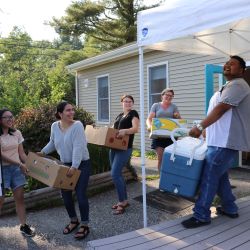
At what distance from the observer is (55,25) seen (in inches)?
1008

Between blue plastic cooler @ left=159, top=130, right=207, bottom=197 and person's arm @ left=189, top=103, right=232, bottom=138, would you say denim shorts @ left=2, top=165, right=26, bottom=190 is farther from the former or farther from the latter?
person's arm @ left=189, top=103, right=232, bottom=138

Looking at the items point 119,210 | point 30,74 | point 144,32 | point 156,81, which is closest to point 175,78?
point 156,81

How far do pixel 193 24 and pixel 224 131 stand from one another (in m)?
1.11

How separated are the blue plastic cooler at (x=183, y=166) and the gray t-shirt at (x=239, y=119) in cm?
40

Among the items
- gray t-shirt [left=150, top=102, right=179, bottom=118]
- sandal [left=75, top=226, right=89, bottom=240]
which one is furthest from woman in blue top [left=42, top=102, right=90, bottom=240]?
gray t-shirt [left=150, top=102, right=179, bottom=118]

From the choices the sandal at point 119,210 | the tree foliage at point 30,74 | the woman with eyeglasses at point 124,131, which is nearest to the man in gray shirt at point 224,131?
the woman with eyeglasses at point 124,131

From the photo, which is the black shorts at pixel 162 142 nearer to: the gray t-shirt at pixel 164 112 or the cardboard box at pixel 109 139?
the gray t-shirt at pixel 164 112

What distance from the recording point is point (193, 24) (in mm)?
3791

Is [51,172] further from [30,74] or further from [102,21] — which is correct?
[30,74]

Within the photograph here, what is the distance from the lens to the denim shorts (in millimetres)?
4648

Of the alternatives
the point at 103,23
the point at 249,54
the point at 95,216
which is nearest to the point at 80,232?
the point at 95,216

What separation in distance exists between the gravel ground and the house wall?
3.61 meters

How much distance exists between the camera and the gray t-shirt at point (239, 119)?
380 centimetres

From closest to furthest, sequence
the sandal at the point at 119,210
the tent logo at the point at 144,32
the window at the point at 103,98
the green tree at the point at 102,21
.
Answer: the tent logo at the point at 144,32
the sandal at the point at 119,210
the window at the point at 103,98
the green tree at the point at 102,21
